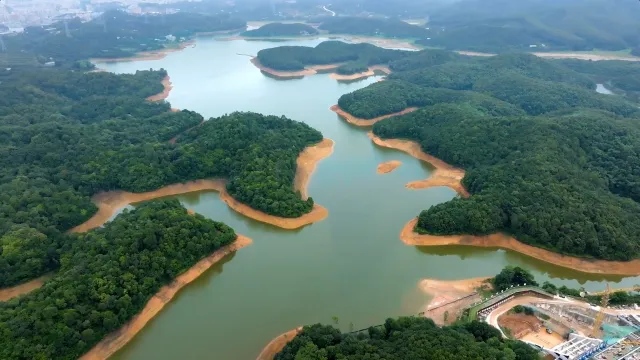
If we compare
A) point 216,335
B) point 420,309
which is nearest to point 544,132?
point 420,309

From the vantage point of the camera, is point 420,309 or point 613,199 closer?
point 420,309

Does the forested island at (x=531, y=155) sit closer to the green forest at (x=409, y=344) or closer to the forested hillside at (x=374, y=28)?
the green forest at (x=409, y=344)

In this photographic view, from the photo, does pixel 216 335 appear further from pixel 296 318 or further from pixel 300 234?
pixel 300 234

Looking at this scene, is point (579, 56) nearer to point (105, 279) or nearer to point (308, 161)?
point (308, 161)

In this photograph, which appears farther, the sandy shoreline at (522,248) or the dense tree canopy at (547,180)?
the dense tree canopy at (547,180)

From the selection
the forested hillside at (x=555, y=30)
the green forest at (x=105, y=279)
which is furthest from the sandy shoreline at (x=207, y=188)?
the forested hillside at (x=555, y=30)

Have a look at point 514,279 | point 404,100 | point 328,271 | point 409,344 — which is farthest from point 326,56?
point 409,344

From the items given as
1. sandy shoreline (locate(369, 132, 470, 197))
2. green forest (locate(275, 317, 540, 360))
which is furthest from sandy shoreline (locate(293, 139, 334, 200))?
green forest (locate(275, 317, 540, 360))

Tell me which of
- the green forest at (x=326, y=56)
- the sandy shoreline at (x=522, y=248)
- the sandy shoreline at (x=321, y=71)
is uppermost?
the green forest at (x=326, y=56)
